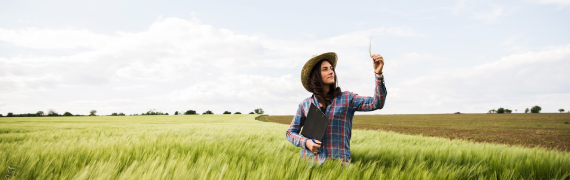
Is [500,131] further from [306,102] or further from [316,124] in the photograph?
[316,124]

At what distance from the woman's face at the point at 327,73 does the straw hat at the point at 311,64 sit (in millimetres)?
69

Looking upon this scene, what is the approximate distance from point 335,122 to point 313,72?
0.54 meters

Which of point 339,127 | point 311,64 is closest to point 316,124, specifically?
point 339,127

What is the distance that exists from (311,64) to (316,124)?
0.67 meters

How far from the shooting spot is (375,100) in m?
2.01

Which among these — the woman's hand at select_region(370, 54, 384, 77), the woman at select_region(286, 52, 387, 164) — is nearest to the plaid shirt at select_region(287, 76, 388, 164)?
the woman at select_region(286, 52, 387, 164)

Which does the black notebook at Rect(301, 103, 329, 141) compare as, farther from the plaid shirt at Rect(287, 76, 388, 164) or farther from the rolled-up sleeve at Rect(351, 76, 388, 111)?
the rolled-up sleeve at Rect(351, 76, 388, 111)

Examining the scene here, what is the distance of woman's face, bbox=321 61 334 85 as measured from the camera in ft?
7.18

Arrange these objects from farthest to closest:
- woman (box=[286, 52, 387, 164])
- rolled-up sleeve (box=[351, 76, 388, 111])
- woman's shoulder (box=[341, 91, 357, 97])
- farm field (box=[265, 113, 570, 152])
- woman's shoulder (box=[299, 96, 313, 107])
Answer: farm field (box=[265, 113, 570, 152]) → woman's shoulder (box=[299, 96, 313, 107]) → woman's shoulder (box=[341, 91, 357, 97]) → woman (box=[286, 52, 387, 164]) → rolled-up sleeve (box=[351, 76, 388, 111])

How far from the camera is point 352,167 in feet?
4.89

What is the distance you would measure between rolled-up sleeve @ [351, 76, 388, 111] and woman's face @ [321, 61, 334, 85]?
1.02 feet

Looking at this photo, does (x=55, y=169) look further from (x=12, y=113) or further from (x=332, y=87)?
(x=12, y=113)

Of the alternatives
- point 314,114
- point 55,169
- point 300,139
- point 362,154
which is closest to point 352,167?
point 314,114

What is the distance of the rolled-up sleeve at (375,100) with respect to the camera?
6.39 ft
